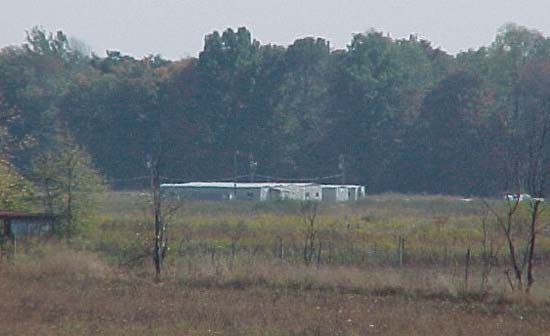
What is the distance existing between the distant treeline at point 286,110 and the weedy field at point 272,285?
1434 inches

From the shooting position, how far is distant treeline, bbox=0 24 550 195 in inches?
Result: 2938

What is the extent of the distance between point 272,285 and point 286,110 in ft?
186

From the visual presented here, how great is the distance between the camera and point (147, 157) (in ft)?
256

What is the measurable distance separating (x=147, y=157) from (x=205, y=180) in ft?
15.7

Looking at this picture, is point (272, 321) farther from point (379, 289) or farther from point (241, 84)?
point (241, 84)

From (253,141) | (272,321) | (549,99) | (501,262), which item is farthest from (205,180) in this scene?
(272,321)

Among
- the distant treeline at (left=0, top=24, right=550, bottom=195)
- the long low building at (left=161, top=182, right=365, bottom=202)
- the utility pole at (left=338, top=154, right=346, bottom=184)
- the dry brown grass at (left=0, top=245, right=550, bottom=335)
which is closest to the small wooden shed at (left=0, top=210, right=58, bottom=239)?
the dry brown grass at (left=0, top=245, right=550, bottom=335)

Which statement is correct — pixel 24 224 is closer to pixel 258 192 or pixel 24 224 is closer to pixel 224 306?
pixel 224 306

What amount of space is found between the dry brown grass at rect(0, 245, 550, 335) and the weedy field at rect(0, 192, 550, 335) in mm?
28

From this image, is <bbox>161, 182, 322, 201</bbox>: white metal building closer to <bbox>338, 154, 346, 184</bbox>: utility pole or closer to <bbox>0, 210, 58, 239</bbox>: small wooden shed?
<bbox>338, 154, 346, 184</bbox>: utility pole

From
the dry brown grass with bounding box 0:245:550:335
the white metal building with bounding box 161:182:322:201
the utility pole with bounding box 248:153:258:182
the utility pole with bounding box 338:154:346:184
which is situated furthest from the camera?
the utility pole with bounding box 248:153:258:182

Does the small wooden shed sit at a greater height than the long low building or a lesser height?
lesser

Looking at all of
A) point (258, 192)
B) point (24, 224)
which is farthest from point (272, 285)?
point (258, 192)

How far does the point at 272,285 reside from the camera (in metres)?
24.4
